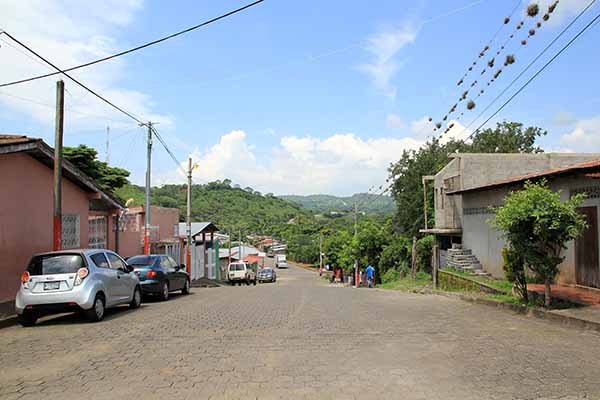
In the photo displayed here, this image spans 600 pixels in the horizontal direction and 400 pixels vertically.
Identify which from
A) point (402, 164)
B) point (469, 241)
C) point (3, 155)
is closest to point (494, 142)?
point (402, 164)

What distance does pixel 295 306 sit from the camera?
1543 cm

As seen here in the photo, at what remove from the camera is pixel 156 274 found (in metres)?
17.9

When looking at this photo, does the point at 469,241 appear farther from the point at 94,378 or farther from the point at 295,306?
the point at 94,378

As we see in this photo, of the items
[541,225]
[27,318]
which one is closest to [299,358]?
[27,318]

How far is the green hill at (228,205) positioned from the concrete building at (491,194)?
2964cm

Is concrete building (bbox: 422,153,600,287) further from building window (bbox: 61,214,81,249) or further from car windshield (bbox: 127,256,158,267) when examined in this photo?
building window (bbox: 61,214,81,249)

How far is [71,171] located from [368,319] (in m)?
11.0

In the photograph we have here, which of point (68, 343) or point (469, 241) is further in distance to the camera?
point (469, 241)

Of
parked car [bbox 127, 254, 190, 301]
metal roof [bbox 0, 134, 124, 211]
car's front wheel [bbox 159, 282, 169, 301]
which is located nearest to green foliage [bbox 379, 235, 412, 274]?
parked car [bbox 127, 254, 190, 301]

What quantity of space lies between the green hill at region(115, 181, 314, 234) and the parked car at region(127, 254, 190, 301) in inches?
1249

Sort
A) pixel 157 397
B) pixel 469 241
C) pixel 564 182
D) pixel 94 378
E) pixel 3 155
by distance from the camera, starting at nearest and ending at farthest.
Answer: pixel 157 397
pixel 94 378
pixel 3 155
pixel 564 182
pixel 469 241

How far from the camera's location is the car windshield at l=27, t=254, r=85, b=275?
39.4 ft

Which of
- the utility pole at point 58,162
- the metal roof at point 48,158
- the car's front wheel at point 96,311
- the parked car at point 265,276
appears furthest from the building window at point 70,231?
the parked car at point 265,276

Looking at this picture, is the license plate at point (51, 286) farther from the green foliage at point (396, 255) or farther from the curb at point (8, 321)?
the green foliage at point (396, 255)
